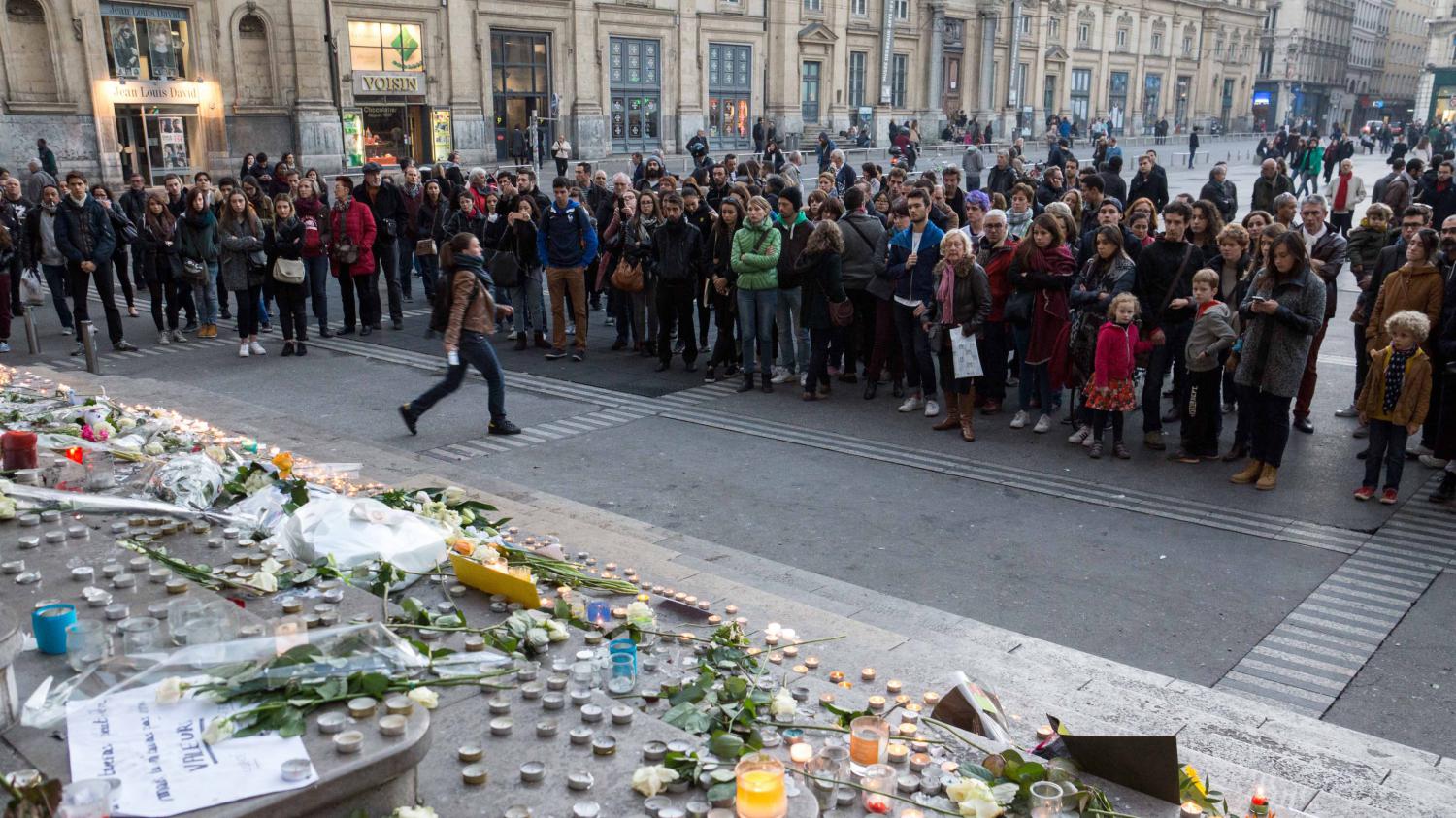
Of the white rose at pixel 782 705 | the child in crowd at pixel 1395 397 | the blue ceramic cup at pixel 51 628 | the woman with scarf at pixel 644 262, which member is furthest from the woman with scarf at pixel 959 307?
the blue ceramic cup at pixel 51 628

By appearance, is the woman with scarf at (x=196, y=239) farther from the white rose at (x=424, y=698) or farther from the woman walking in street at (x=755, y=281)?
the white rose at (x=424, y=698)

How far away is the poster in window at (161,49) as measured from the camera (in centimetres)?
3030

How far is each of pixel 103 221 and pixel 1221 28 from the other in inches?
→ 3499

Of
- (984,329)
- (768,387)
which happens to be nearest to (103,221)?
(768,387)

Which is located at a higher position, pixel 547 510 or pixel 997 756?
pixel 997 756

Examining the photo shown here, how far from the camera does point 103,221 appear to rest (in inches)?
528

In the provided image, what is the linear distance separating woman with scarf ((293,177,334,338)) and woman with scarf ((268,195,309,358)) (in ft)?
0.67

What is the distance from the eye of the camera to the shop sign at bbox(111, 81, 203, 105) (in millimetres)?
29812

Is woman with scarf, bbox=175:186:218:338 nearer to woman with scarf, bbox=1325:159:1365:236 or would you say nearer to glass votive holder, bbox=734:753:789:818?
glass votive holder, bbox=734:753:789:818

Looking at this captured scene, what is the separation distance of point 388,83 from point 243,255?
78.3 feet

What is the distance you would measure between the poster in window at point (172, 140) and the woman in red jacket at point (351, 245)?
65.5 ft

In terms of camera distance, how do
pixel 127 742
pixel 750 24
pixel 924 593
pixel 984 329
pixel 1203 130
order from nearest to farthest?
pixel 127 742
pixel 924 593
pixel 984 329
pixel 750 24
pixel 1203 130

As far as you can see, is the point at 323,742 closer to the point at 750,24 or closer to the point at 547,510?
the point at 547,510

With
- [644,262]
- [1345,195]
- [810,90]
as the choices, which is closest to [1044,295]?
[644,262]
